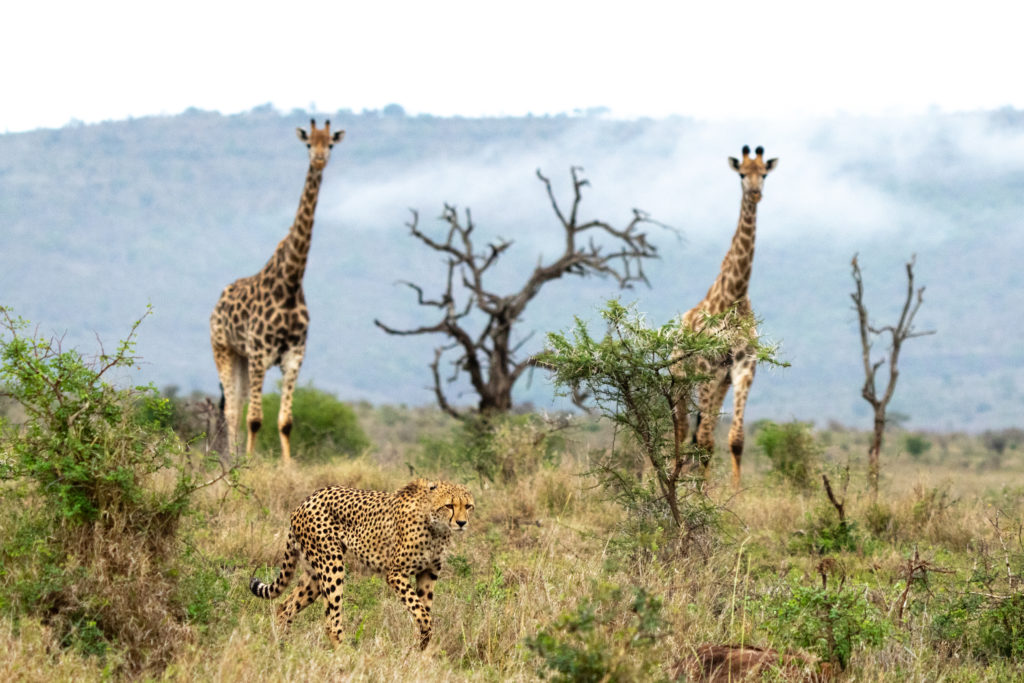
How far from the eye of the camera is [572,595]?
8.05 meters

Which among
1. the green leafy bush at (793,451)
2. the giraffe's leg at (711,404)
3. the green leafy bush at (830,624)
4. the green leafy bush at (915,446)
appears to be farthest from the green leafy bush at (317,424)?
the green leafy bush at (915,446)

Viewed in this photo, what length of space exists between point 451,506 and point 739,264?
9.62 m

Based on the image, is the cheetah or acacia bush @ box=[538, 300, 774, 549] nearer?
the cheetah

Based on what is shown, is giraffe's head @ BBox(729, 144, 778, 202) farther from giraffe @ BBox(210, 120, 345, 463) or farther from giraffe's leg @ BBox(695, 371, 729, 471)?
giraffe @ BBox(210, 120, 345, 463)

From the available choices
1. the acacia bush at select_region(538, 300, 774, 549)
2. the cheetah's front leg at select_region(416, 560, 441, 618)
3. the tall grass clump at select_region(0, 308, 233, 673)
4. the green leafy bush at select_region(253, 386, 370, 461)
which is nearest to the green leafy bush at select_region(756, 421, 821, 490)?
the acacia bush at select_region(538, 300, 774, 549)

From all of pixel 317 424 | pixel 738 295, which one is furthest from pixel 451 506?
pixel 317 424

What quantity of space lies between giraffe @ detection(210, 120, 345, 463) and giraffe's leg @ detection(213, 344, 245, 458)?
21 mm

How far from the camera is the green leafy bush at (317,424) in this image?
21.6m

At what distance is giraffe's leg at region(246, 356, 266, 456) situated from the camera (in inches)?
619

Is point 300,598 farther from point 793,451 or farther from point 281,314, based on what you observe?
point 793,451

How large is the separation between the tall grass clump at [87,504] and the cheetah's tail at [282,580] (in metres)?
0.61

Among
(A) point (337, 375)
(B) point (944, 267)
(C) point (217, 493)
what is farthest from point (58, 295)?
(C) point (217, 493)

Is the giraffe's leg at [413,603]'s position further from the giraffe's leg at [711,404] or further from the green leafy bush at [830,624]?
the giraffe's leg at [711,404]

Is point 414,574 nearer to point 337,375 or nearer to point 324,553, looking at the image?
point 324,553
